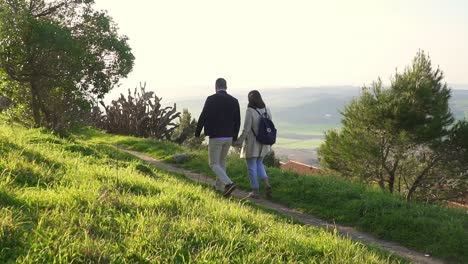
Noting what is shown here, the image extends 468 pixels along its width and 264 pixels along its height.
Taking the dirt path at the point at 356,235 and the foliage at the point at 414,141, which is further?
the foliage at the point at 414,141

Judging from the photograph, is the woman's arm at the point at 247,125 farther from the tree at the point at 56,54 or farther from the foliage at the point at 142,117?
the foliage at the point at 142,117

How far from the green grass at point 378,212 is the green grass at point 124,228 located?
196 cm

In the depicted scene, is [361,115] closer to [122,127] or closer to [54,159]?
[122,127]

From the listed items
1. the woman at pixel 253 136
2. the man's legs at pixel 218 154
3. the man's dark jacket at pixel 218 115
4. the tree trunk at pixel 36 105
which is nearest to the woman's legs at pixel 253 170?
the woman at pixel 253 136

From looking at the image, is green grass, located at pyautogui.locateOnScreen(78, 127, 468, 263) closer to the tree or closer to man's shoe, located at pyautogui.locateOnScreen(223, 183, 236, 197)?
man's shoe, located at pyautogui.locateOnScreen(223, 183, 236, 197)

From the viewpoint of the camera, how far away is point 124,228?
398 centimetres

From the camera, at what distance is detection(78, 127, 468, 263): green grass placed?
282 inches

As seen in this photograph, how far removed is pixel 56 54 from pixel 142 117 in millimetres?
10610

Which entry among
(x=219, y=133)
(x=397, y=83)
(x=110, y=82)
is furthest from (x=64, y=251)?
(x=397, y=83)

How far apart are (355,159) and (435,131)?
183 inches

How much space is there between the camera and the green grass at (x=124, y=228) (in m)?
3.43

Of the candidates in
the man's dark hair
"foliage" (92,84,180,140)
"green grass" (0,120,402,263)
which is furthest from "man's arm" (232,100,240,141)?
"foliage" (92,84,180,140)

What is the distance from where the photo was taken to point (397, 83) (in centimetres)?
2497

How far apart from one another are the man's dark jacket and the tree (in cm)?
551
